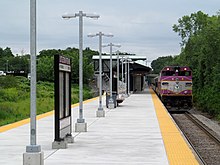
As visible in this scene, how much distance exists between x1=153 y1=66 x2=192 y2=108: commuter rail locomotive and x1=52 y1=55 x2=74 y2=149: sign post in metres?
26.4

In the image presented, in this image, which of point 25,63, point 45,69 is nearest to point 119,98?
point 45,69

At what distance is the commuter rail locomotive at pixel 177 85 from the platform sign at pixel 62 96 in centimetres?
2639

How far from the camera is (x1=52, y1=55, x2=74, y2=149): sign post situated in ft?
43.4

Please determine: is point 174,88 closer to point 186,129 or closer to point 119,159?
point 186,129


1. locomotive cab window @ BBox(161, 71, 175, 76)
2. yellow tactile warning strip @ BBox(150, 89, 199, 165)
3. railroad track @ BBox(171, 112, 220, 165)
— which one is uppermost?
locomotive cab window @ BBox(161, 71, 175, 76)

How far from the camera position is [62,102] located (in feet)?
46.4

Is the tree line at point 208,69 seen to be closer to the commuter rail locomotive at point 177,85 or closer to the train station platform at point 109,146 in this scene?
the commuter rail locomotive at point 177,85

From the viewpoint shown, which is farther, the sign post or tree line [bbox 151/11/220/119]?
tree line [bbox 151/11/220/119]

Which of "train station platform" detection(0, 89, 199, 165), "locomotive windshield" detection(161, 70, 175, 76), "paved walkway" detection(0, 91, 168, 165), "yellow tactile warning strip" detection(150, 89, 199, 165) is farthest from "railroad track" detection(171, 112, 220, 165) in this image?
"locomotive windshield" detection(161, 70, 175, 76)

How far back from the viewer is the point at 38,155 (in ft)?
34.3

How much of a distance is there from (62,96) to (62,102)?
0.18 m

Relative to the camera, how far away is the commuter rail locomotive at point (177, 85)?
40875mm

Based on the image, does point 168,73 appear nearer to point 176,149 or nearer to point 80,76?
point 80,76

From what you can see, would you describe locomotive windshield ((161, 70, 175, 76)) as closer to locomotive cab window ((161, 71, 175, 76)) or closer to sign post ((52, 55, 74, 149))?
locomotive cab window ((161, 71, 175, 76))
